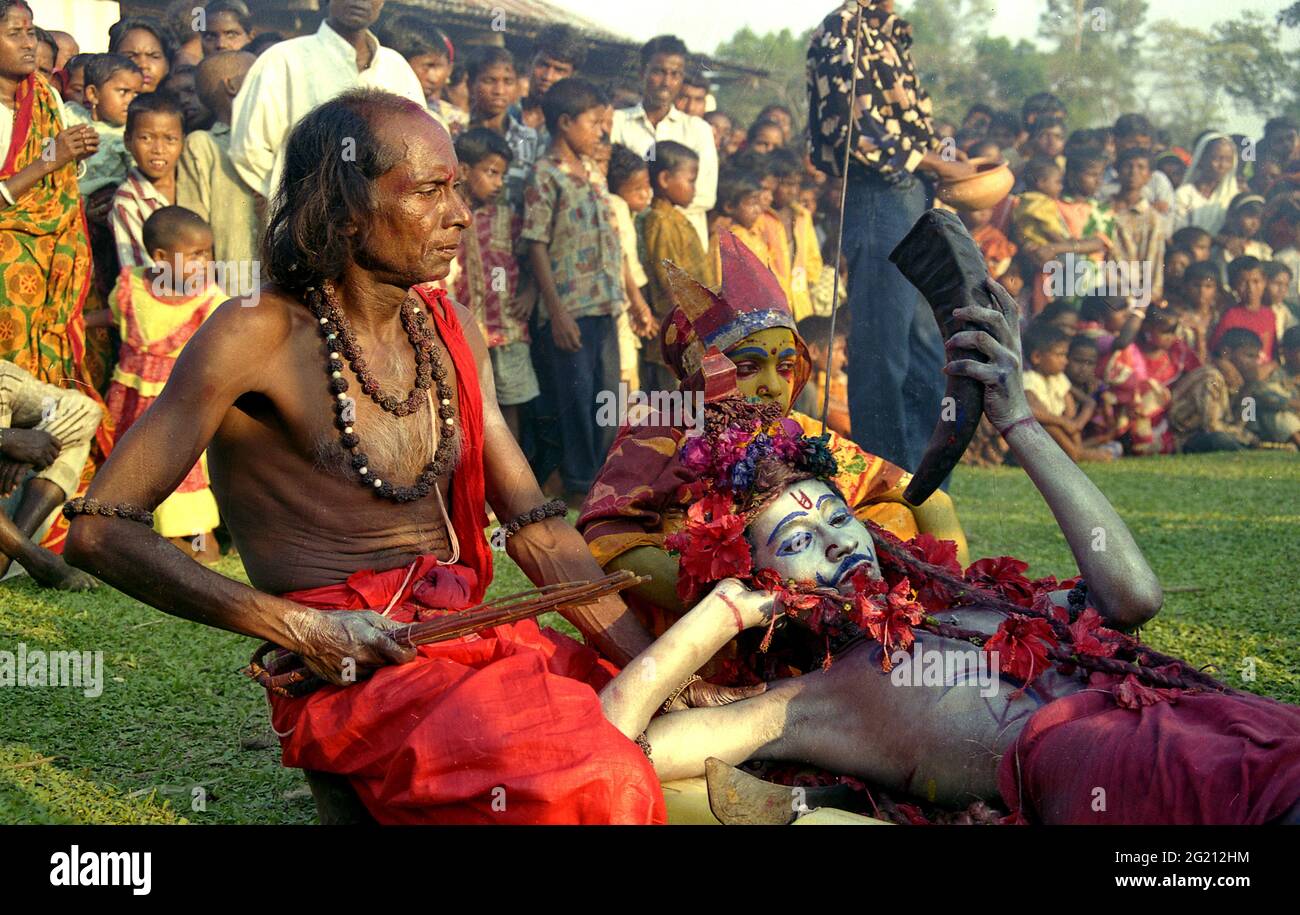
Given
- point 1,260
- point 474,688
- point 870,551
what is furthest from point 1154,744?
point 1,260

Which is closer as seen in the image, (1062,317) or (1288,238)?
(1062,317)

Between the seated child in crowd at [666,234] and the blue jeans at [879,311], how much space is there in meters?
1.78

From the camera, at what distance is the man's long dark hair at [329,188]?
355cm

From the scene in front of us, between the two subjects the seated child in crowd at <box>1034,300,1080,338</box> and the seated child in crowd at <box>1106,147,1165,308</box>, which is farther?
the seated child in crowd at <box>1106,147,1165,308</box>

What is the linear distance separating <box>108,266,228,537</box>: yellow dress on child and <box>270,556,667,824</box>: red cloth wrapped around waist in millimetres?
4114

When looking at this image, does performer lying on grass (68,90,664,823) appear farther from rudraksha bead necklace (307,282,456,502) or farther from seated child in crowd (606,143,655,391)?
seated child in crowd (606,143,655,391)

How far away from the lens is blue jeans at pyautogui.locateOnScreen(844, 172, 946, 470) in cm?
839

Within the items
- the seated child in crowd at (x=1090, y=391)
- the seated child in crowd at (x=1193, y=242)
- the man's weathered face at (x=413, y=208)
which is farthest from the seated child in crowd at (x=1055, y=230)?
the man's weathered face at (x=413, y=208)

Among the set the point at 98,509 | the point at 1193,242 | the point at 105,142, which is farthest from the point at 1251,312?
the point at 98,509

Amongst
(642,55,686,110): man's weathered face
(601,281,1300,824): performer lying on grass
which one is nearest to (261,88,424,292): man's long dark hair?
(601,281,1300,824): performer lying on grass

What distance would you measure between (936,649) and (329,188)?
199 cm

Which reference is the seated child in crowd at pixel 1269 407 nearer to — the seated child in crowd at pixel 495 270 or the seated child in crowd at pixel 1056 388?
the seated child in crowd at pixel 1056 388

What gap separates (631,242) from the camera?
1002 cm

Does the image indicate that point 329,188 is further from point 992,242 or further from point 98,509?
point 992,242
